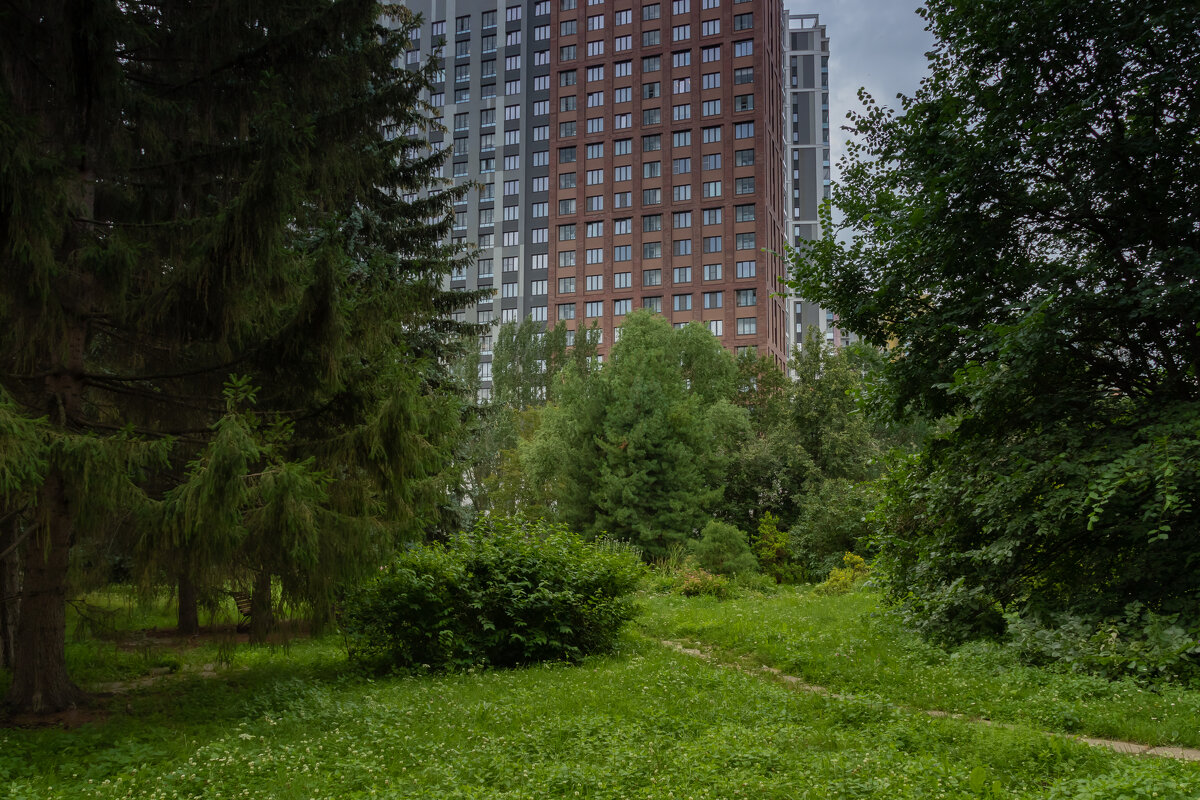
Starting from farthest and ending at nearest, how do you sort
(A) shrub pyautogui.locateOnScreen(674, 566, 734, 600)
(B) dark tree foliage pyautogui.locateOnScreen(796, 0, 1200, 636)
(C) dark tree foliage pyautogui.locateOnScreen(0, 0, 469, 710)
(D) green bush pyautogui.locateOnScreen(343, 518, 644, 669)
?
1. (A) shrub pyautogui.locateOnScreen(674, 566, 734, 600)
2. (D) green bush pyautogui.locateOnScreen(343, 518, 644, 669)
3. (B) dark tree foliage pyautogui.locateOnScreen(796, 0, 1200, 636)
4. (C) dark tree foliage pyautogui.locateOnScreen(0, 0, 469, 710)

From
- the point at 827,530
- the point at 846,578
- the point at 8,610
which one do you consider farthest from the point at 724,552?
the point at 8,610

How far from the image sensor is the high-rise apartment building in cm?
7400

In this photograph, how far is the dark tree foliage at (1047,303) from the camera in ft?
30.6

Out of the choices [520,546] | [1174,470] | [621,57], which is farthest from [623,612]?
[621,57]

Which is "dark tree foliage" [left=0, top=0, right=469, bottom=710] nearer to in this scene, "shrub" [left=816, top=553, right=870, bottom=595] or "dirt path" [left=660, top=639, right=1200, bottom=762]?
"dirt path" [left=660, top=639, right=1200, bottom=762]

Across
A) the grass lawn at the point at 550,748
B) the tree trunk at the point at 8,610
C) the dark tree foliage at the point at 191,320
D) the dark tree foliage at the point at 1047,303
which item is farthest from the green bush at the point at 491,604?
the dark tree foliage at the point at 1047,303

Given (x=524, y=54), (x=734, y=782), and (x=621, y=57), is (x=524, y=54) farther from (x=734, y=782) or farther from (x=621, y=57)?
(x=734, y=782)

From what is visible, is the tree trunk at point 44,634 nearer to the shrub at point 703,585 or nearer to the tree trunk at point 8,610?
the tree trunk at point 8,610

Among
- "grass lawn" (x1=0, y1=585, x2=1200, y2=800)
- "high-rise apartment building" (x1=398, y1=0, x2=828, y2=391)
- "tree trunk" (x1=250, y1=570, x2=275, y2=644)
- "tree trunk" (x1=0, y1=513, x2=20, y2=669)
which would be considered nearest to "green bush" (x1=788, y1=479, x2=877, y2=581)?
"grass lawn" (x1=0, y1=585, x2=1200, y2=800)

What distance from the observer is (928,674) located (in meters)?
9.41

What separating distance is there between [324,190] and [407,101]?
4.75 meters

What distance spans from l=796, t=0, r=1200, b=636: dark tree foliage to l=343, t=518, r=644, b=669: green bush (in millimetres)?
4630

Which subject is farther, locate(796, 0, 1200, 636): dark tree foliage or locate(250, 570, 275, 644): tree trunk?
locate(796, 0, 1200, 636): dark tree foliage

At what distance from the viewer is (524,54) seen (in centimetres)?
9100
